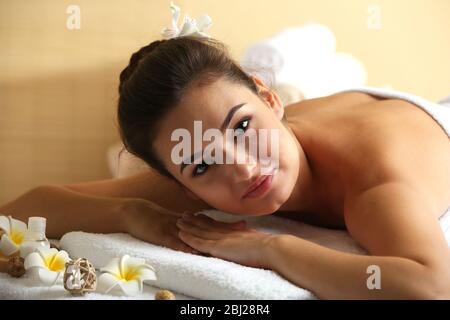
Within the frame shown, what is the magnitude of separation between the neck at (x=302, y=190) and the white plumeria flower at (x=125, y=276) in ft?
1.25

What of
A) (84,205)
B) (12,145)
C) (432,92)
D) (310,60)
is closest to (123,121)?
(84,205)

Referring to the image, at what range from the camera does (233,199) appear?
1.11 metres

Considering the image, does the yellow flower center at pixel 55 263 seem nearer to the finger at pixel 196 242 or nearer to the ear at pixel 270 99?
the finger at pixel 196 242

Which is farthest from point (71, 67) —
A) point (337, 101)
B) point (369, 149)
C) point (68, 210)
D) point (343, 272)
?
point (343, 272)

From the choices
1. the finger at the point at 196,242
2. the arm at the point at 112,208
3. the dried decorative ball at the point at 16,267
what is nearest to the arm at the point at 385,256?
the finger at the point at 196,242

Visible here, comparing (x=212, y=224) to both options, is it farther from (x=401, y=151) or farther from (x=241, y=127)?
(x=401, y=151)

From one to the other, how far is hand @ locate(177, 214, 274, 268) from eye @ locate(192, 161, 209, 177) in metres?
0.07

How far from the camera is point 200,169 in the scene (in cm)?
113

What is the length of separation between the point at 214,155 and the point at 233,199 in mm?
85

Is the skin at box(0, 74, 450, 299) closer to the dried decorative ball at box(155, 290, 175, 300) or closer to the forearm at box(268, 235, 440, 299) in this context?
the forearm at box(268, 235, 440, 299)

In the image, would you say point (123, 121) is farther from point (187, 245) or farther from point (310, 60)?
point (310, 60)

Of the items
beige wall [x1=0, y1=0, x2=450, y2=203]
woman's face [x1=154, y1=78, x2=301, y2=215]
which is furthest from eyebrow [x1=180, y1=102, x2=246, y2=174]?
beige wall [x1=0, y1=0, x2=450, y2=203]

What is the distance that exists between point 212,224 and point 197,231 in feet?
0.12

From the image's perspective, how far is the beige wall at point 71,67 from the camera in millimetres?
1805
